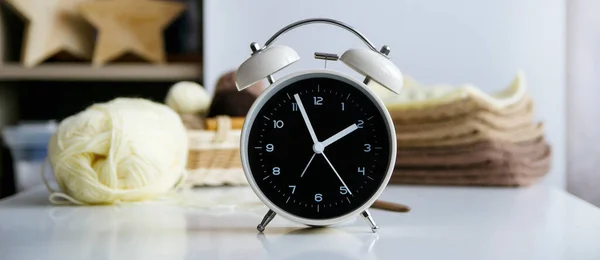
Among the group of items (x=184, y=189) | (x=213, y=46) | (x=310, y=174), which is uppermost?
(x=213, y=46)

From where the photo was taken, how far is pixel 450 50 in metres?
1.80

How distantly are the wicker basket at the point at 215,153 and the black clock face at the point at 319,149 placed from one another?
1.60ft

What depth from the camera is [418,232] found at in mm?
853

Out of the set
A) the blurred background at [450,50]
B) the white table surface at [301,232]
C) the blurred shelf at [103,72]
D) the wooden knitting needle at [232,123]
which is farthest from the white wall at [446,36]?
the white table surface at [301,232]

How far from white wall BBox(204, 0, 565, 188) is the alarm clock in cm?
93

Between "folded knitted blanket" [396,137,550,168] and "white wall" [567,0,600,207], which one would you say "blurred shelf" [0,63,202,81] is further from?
"white wall" [567,0,600,207]

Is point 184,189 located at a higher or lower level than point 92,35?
lower

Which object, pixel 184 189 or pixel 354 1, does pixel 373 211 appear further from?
pixel 354 1

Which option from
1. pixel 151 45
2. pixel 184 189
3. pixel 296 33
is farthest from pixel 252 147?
pixel 151 45

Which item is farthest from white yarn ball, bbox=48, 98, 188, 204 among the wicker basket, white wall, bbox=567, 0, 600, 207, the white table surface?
white wall, bbox=567, 0, 600, 207

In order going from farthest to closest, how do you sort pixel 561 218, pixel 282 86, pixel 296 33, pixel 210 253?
pixel 296 33 → pixel 561 218 → pixel 282 86 → pixel 210 253

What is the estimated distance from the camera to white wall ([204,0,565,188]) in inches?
69.7

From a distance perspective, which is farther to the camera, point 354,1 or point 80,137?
point 354,1

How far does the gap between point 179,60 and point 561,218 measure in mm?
1320
